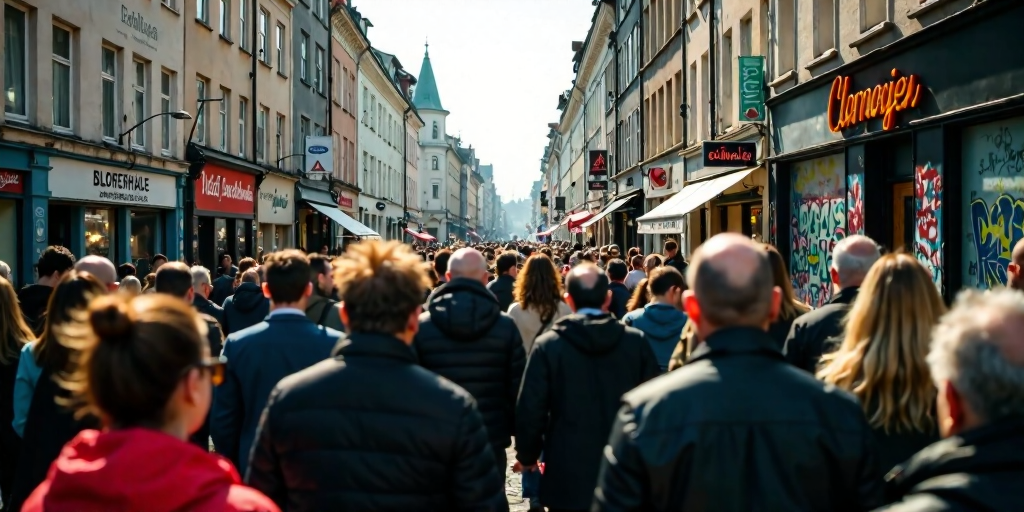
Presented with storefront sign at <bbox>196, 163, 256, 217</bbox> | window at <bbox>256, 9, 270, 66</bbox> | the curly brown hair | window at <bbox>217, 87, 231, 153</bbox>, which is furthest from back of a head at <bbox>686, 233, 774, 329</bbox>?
window at <bbox>256, 9, 270, 66</bbox>

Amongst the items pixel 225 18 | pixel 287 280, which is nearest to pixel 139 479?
pixel 287 280

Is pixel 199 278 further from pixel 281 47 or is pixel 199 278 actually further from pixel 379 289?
pixel 281 47

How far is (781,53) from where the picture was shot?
17141 mm

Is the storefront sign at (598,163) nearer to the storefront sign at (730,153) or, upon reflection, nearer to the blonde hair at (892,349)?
the storefront sign at (730,153)

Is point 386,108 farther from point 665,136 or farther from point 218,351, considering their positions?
point 218,351

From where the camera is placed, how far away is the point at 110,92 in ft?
57.4

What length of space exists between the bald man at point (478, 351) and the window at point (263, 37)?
2377 centimetres

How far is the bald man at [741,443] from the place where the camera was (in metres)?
2.58

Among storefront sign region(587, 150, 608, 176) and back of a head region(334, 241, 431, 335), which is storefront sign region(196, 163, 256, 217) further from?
back of a head region(334, 241, 431, 335)

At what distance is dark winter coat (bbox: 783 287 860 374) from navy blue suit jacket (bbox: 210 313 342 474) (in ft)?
7.80

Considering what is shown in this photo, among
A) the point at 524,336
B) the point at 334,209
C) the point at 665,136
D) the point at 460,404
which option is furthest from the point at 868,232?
the point at 334,209

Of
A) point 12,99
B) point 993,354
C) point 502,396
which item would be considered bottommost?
point 502,396

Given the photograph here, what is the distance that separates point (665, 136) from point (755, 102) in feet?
38.4

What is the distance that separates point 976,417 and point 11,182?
14.2 m
